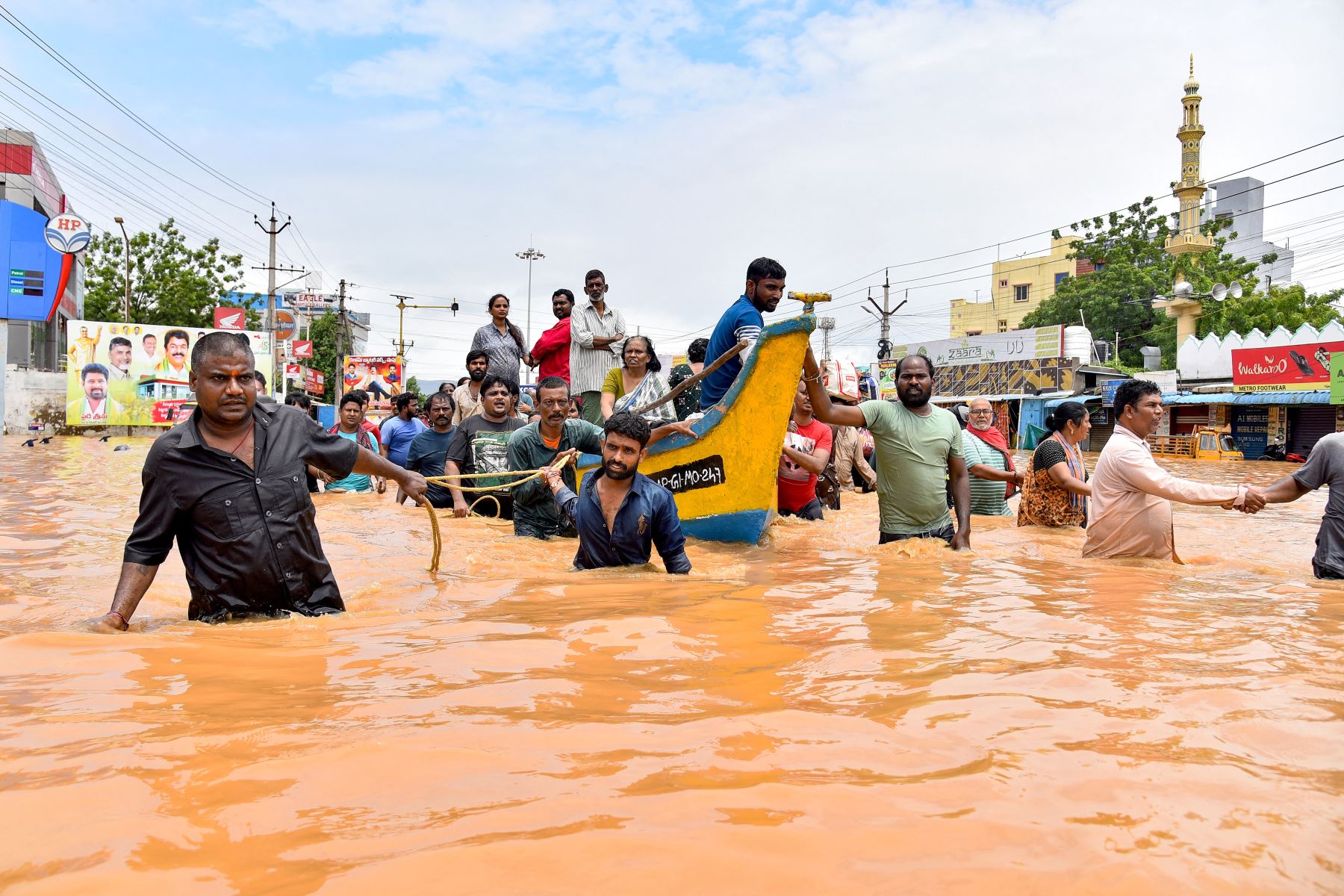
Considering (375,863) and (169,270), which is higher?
(169,270)

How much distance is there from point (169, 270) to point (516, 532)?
133 feet

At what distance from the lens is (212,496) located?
11.5 ft

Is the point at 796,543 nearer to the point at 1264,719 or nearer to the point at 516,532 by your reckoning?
the point at 516,532

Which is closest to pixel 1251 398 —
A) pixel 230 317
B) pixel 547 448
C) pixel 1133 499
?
pixel 1133 499

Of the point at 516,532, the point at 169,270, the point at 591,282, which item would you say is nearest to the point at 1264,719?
the point at 516,532

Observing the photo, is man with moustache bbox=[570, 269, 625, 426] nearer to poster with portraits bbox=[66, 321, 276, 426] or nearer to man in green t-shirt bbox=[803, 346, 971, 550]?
man in green t-shirt bbox=[803, 346, 971, 550]

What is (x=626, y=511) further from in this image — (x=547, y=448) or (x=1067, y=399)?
(x=1067, y=399)

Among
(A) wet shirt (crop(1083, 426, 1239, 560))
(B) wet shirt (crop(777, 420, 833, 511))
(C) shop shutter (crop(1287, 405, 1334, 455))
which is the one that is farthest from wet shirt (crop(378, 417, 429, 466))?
(C) shop shutter (crop(1287, 405, 1334, 455))

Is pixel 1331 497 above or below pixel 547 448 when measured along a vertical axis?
below

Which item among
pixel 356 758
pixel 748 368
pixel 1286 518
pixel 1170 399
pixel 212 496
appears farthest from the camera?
pixel 1170 399

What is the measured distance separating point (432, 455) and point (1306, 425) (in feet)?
90.8

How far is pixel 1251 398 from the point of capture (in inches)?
1061

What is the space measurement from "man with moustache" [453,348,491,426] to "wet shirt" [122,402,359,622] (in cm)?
657

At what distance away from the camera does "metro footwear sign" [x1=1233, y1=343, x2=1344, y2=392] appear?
25016mm
